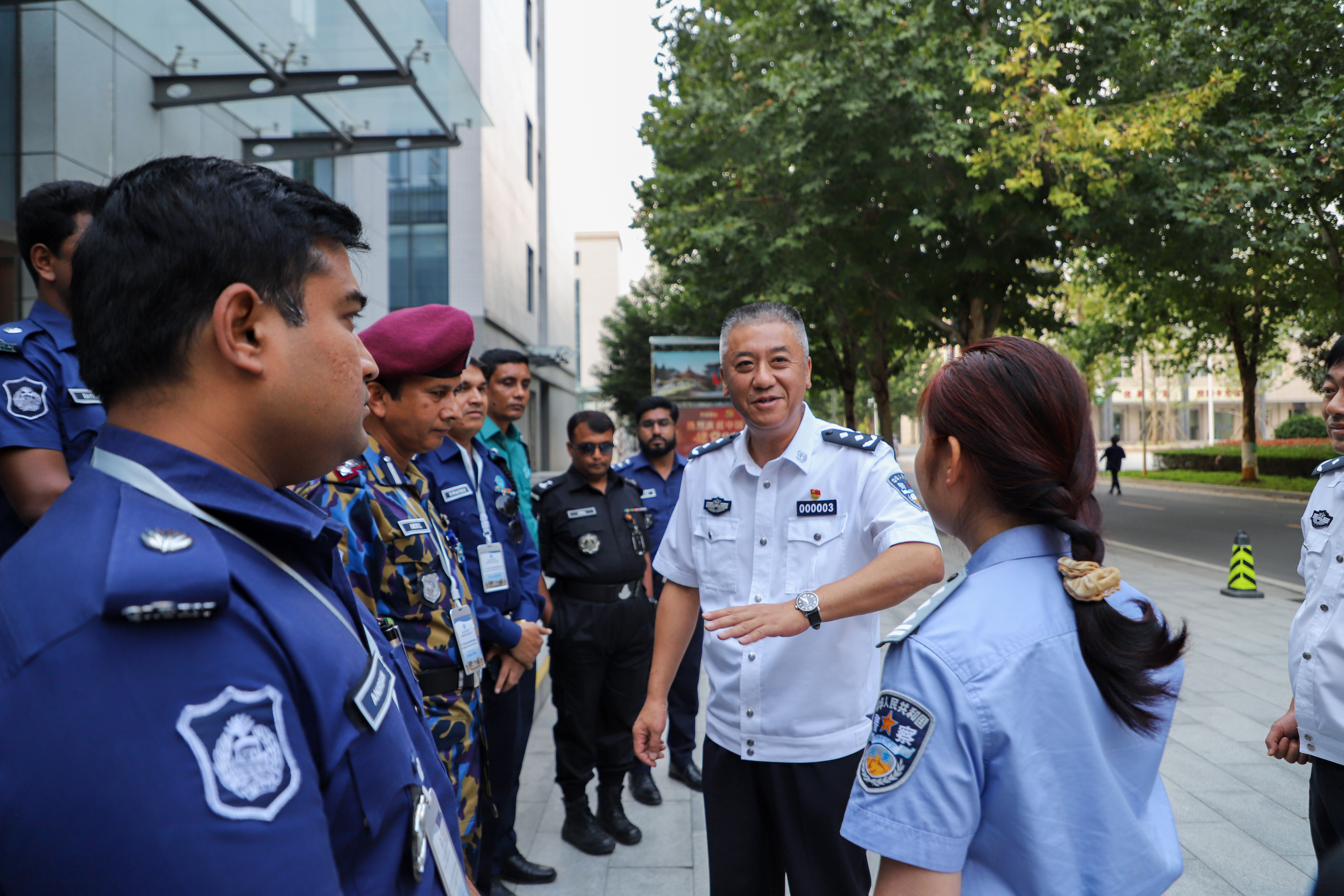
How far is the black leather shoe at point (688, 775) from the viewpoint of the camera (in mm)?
4492

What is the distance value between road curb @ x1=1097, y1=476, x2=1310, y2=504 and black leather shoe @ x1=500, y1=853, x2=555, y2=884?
15.2 m

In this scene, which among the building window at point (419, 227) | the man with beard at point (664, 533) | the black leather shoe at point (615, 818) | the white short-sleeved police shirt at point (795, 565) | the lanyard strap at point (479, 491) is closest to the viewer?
the white short-sleeved police shirt at point (795, 565)

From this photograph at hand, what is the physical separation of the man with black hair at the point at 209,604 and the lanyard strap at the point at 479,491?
84.5 inches

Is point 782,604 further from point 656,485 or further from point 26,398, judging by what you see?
point 656,485

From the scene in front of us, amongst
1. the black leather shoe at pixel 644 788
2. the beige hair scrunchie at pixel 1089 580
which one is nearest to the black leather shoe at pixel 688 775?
the black leather shoe at pixel 644 788

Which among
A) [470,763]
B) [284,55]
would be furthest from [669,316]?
[470,763]

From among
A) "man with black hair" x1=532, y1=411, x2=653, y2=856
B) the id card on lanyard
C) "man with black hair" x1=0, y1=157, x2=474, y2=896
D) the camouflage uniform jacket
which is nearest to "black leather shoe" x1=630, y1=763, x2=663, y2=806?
"man with black hair" x1=532, y1=411, x2=653, y2=856

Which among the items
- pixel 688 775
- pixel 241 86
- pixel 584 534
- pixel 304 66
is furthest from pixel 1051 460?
pixel 304 66

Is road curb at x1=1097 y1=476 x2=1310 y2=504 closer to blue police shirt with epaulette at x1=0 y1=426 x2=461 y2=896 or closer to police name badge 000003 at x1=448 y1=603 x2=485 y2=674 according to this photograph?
police name badge 000003 at x1=448 y1=603 x2=485 y2=674

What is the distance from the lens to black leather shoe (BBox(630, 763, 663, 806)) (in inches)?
169

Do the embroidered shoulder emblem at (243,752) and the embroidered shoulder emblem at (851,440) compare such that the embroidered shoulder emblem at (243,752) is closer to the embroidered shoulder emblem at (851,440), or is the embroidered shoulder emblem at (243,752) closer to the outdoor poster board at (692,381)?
the embroidered shoulder emblem at (851,440)

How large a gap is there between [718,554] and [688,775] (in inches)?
98.2

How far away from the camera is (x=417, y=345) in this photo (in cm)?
249

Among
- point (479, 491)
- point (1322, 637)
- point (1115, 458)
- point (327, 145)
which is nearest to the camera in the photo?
point (1322, 637)
